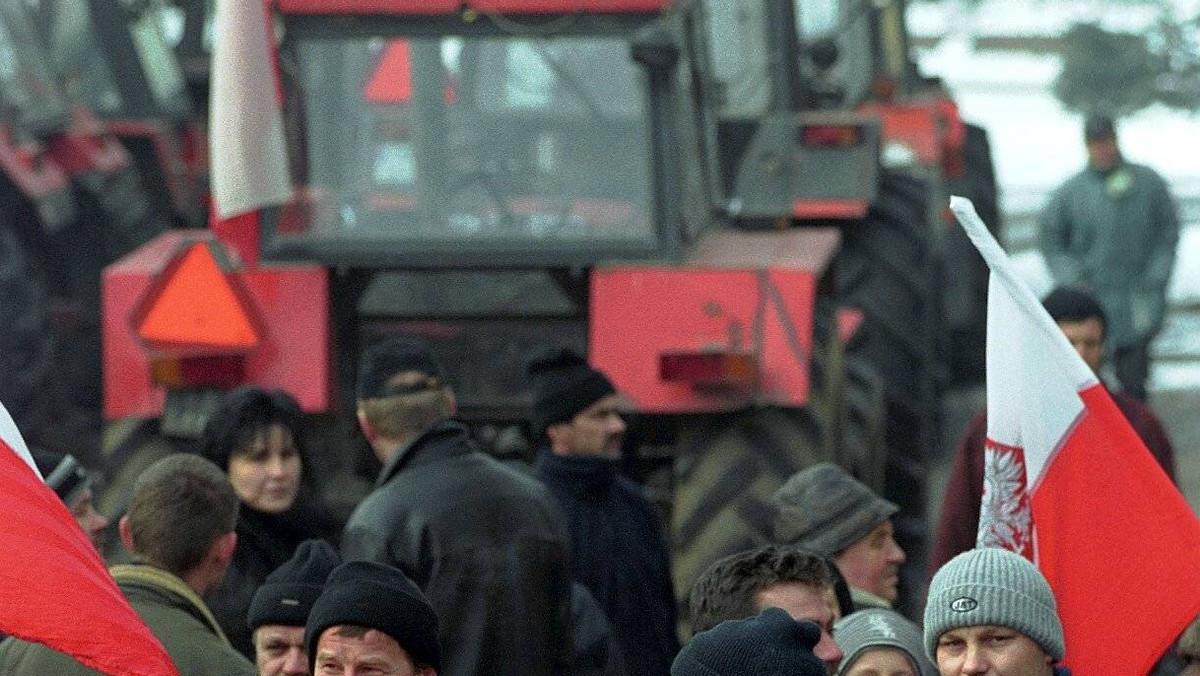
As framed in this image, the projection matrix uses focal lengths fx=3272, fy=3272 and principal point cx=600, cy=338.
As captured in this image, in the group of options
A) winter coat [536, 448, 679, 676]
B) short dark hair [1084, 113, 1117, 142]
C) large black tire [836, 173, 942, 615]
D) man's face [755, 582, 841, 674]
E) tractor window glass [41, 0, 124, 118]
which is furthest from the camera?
tractor window glass [41, 0, 124, 118]

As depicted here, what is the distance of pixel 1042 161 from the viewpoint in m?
28.1

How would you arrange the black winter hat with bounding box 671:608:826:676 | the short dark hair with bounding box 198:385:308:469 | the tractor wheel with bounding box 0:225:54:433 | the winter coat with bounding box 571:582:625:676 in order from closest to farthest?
1. the black winter hat with bounding box 671:608:826:676
2. the winter coat with bounding box 571:582:625:676
3. the short dark hair with bounding box 198:385:308:469
4. the tractor wheel with bounding box 0:225:54:433

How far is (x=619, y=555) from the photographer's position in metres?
7.55

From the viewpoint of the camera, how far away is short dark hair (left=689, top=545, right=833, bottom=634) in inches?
220

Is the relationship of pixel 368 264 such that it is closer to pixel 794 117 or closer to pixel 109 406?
pixel 109 406

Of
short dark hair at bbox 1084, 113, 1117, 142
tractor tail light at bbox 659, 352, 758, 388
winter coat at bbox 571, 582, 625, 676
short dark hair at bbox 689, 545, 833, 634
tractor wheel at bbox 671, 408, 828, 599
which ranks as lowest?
tractor wheel at bbox 671, 408, 828, 599

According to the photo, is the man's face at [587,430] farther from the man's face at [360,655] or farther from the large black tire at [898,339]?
the large black tire at [898,339]

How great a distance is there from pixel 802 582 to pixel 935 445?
8.35 m

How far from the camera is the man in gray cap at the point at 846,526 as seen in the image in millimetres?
6570

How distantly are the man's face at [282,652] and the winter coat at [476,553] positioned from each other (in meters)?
0.67

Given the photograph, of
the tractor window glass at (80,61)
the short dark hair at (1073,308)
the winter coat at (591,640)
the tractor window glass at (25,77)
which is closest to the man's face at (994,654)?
the winter coat at (591,640)

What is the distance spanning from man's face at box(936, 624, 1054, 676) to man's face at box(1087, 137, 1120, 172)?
7.90 m

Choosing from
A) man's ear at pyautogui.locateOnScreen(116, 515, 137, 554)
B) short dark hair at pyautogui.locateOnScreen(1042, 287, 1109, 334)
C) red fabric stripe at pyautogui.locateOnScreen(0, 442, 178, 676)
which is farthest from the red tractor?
red fabric stripe at pyautogui.locateOnScreen(0, 442, 178, 676)

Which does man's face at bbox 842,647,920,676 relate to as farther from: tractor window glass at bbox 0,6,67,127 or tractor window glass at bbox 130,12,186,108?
tractor window glass at bbox 130,12,186,108
